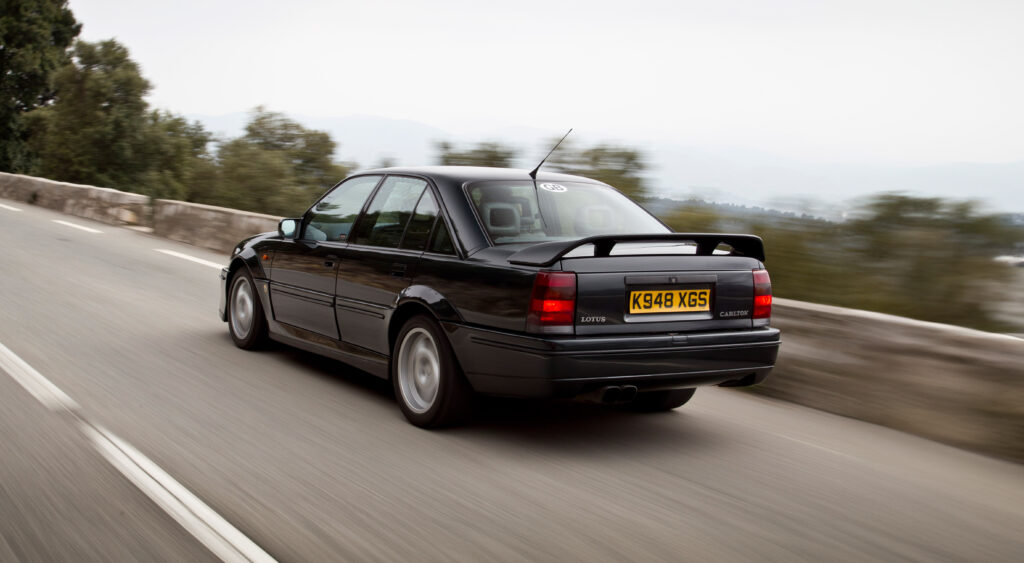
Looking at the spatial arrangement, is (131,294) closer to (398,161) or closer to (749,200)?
(398,161)

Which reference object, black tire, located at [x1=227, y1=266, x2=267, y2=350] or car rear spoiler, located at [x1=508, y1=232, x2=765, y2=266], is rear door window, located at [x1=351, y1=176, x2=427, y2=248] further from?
black tire, located at [x1=227, y1=266, x2=267, y2=350]

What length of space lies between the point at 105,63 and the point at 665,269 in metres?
46.3

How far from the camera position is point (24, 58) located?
56.6 m

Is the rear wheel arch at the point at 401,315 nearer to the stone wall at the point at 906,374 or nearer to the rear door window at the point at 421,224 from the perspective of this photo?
the rear door window at the point at 421,224

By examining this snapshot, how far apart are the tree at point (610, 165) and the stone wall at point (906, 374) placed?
219 inches

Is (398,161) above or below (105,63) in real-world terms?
below

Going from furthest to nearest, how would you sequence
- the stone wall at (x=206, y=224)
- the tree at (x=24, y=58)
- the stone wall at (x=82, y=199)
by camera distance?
the tree at (x=24, y=58) < the stone wall at (x=82, y=199) < the stone wall at (x=206, y=224)

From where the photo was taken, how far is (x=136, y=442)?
5074mm

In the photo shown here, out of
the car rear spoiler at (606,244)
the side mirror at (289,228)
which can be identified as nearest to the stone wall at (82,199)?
the side mirror at (289,228)

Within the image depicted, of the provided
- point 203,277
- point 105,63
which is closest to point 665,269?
point 203,277

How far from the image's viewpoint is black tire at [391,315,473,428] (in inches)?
211

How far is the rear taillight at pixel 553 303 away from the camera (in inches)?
192

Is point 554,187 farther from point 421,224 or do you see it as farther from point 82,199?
point 82,199

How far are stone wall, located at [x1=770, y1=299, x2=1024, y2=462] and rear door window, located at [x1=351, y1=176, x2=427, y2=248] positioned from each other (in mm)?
2777
